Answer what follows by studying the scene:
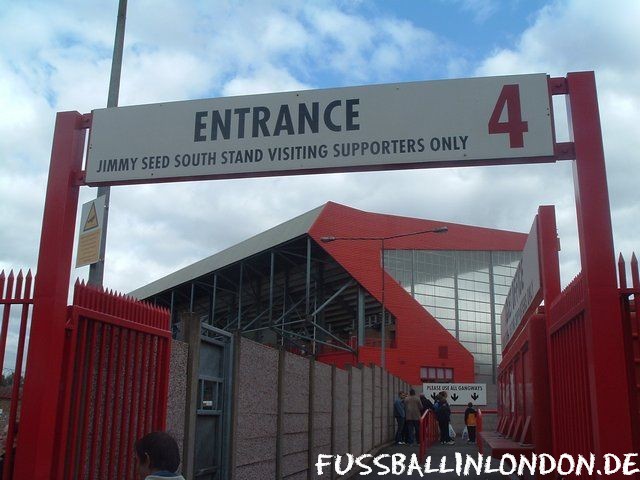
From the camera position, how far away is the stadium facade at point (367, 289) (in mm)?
32062

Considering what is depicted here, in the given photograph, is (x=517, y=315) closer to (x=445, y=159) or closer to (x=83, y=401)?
(x=445, y=159)

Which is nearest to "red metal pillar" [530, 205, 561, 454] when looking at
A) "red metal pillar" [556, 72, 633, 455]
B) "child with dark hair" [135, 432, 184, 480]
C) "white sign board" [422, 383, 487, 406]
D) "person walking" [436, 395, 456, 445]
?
"red metal pillar" [556, 72, 633, 455]

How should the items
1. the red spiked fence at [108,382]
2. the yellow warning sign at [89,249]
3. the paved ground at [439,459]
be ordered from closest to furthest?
the red spiked fence at [108,382], the yellow warning sign at [89,249], the paved ground at [439,459]

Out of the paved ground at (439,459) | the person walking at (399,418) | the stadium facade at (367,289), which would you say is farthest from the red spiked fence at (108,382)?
the stadium facade at (367,289)

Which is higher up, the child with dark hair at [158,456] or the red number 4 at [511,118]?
the red number 4 at [511,118]

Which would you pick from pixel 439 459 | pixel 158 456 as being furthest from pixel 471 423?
pixel 158 456

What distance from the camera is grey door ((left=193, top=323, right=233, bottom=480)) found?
6191 mm

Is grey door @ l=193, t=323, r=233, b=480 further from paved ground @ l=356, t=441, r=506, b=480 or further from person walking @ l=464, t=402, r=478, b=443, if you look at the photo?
person walking @ l=464, t=402, r=478, b=443

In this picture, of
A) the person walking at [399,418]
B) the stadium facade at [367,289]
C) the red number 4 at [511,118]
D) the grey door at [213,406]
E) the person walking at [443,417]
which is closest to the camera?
the red number 4 at [511,118]

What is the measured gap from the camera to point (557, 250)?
271 inches

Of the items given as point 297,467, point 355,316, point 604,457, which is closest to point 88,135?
point 604,457

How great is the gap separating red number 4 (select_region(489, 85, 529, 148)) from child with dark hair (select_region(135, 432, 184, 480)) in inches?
115

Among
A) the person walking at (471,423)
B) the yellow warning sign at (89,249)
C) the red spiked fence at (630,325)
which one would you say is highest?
the yellow warning sign at (89,249)

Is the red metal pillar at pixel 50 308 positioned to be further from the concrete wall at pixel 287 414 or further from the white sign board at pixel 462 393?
the white sign board at pixel 462 393
